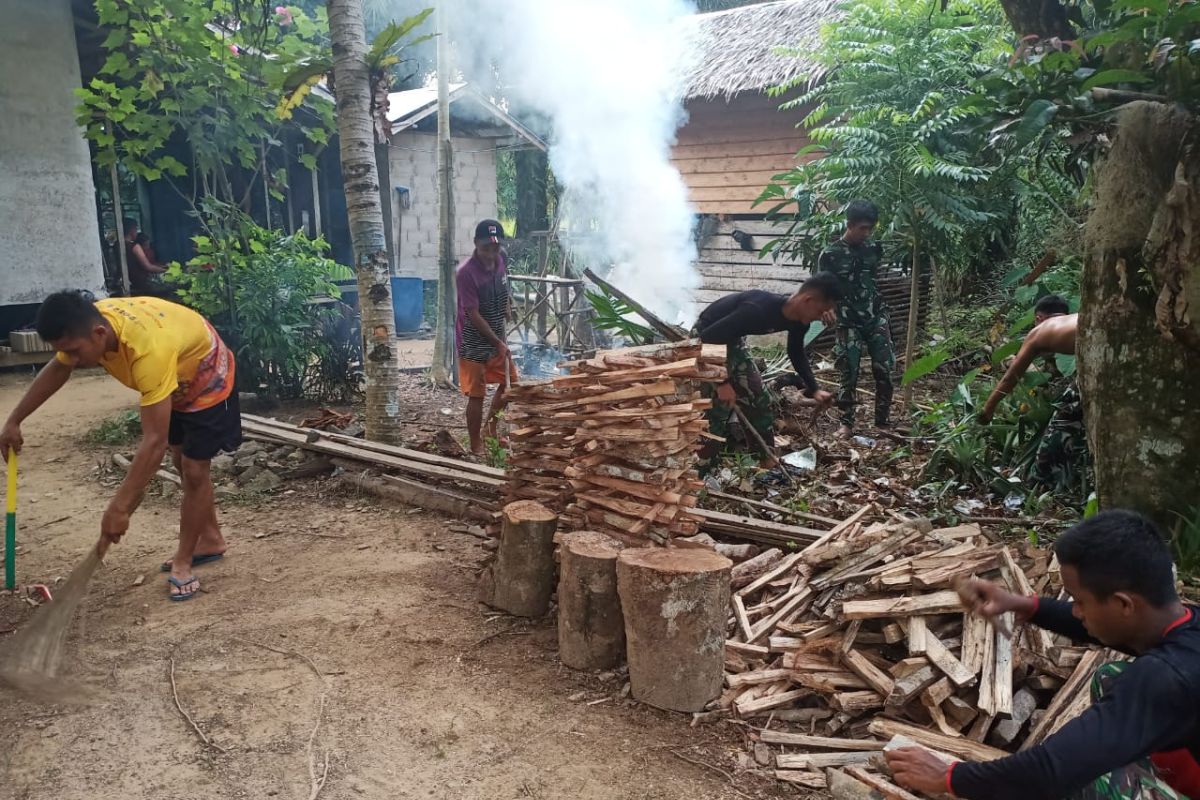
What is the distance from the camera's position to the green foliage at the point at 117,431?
724cm

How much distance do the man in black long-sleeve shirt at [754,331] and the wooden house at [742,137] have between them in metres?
5.88

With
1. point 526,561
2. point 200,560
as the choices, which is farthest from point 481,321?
point 526,561

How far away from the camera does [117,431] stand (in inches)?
288

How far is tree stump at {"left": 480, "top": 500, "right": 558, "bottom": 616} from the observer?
396 centimetres

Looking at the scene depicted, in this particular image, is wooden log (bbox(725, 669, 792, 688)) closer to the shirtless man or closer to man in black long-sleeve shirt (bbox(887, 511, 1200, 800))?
man in black long-sleeve shirt (bbox(887, 511, 1200, 800))

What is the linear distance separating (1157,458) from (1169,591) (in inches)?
86.2

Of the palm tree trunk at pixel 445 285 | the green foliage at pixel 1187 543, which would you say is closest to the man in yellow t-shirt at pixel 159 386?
the green foliage at pixel 1187 543

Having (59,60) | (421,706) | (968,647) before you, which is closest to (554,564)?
(421,706)

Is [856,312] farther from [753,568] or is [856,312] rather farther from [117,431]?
[117,431]

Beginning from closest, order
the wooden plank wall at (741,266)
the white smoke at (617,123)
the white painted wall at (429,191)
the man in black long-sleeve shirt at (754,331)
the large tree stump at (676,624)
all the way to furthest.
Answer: the large tree stump at (676,624) < the man in black long-sleeve shirt at (754,331) < the wooden plank wall at (741,266) < the white smoke at (617,123) < the white painted wall at (429,191)

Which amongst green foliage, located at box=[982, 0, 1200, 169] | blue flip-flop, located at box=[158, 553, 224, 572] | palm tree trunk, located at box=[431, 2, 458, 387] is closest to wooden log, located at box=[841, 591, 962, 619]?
green foliage, located at box=[982, 0, 1200, 169]

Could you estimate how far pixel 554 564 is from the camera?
4051 millimetres

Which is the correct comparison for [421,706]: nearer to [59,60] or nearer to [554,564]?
[554,564]

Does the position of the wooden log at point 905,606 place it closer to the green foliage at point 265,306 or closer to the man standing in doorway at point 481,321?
the man standing in doorway at point 481,321
